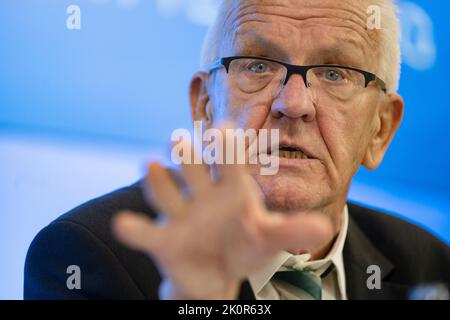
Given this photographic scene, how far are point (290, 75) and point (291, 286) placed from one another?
504mm

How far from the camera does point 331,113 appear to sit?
1.53 metres

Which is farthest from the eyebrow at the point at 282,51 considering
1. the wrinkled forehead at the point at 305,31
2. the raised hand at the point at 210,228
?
the raised hand at the point at 210,228

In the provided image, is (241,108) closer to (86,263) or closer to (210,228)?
(86,263)

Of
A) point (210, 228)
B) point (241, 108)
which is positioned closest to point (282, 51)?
point (241, 108)

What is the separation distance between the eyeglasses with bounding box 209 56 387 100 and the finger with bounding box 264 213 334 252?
2.35 ft

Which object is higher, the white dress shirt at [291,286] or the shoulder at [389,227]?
the shoulder at [389,227]

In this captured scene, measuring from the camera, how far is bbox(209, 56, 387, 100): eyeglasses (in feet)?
4.98

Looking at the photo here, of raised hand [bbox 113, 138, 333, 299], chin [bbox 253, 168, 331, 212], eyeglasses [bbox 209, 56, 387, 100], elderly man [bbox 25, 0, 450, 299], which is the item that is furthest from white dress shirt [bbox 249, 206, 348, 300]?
raised hand [bbox 113, 138, 333, 299]

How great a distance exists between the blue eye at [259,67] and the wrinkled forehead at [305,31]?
3 cm

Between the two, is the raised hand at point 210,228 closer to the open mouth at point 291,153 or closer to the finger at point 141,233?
the finger at point 141,233

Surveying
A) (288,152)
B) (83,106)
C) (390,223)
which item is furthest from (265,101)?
Answer: (390,223)

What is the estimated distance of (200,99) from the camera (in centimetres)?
174

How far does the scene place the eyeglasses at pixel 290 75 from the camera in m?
1.52

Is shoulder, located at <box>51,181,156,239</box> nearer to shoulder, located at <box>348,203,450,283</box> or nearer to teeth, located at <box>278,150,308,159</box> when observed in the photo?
teeth, located at <box>278,150,308,159</box>
